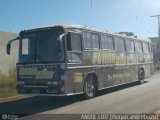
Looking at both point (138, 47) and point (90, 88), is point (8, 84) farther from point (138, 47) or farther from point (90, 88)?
point (138, 47)

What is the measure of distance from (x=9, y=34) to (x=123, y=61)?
881 cm

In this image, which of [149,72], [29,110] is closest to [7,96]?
[29,110]

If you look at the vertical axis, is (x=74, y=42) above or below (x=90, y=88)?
above

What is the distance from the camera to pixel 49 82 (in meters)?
13.4

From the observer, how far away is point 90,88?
1532 cm

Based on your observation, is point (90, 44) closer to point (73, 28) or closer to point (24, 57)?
point (73, 28)

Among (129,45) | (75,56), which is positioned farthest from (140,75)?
(75,56)

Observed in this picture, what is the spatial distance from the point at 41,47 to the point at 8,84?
23.0 feet

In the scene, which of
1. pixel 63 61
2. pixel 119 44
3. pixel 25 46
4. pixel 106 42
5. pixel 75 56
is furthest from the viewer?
pixel 119 44

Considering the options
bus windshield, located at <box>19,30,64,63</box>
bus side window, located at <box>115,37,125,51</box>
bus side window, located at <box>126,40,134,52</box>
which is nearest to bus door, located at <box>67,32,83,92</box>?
bus windshield, located at <box>19,30,64,63</box>

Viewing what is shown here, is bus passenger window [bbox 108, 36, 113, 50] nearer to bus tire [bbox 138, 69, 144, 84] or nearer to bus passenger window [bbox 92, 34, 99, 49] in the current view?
bus passenger window [bbox 92, 34, 99, 49]

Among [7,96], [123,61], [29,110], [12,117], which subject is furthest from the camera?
[123,61]

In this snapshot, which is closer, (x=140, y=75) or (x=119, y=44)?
(x=119, y=44)

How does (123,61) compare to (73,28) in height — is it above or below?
below
